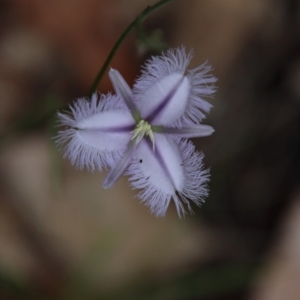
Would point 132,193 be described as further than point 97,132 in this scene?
Yes

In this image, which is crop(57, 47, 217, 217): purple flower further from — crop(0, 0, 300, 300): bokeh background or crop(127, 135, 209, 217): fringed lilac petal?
crop(0, 0, 300, 300): bokeh background

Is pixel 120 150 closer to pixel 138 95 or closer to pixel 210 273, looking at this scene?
pixel 138 95

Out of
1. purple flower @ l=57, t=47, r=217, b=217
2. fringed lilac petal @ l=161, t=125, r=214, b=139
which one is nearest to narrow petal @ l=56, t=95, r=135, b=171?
purple flower @ l=57, t=47, r=217, b=217

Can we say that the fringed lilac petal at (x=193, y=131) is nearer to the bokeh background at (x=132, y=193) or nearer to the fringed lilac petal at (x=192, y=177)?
the fringed lilac petal at (x=192, y=177)

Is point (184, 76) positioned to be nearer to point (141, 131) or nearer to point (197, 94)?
point (197, 94)

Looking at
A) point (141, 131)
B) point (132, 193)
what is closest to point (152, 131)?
point (141, 131)
